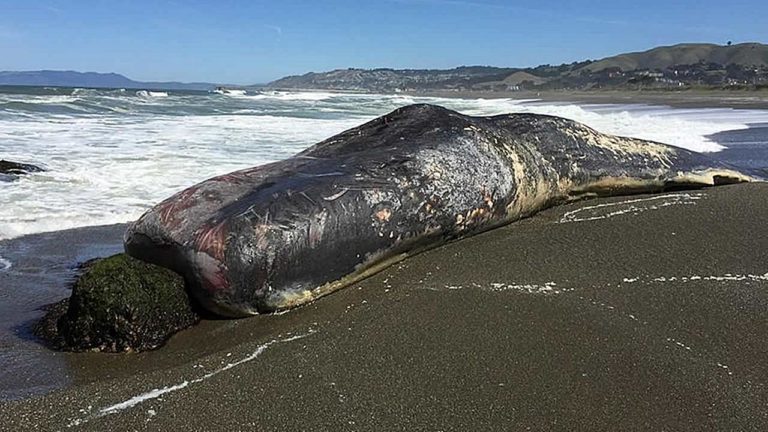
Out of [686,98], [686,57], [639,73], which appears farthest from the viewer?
[686,57]

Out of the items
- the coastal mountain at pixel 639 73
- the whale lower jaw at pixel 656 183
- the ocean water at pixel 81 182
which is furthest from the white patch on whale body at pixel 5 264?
the coastal mountain at pixel 639 73

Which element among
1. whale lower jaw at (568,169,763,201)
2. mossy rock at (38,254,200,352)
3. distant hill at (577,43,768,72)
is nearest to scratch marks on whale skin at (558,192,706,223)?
whale lower jaw at (568,169,763,201)

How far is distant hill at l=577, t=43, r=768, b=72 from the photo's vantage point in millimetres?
123188

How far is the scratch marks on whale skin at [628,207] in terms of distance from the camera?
15.0 ft

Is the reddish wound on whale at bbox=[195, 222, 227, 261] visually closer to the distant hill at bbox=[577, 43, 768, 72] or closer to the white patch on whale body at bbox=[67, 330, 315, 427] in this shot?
the white patch on whale body at bbox=[67, 330, 315, 427]

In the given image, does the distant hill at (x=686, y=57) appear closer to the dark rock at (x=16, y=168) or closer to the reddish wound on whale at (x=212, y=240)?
the dark rock at (x=16, y=168)

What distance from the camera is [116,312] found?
9.23ft

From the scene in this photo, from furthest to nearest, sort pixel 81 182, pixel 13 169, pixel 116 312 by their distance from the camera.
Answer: pixel 13 169 < pixel 81 182 < pixel 116 312

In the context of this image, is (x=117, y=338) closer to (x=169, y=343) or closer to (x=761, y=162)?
(x=169, y=343)

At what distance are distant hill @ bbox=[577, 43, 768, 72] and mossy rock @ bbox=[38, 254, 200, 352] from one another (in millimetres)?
134614

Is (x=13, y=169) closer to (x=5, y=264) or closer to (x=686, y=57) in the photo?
(x=5, y=264)

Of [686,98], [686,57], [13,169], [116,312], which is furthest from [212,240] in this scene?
[686,57]

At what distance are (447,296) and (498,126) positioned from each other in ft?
6.56

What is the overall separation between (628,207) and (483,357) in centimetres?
270
